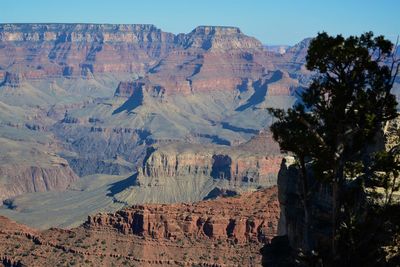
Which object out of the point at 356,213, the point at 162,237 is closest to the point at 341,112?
the point at 356,213

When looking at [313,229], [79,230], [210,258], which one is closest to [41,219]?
[79,230]

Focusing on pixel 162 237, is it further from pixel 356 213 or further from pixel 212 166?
pixel 212 166

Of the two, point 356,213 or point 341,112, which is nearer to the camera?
point 341,112

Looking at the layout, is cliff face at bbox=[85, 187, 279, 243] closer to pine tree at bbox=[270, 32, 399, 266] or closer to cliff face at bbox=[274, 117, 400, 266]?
cliff face at bbox=[274, 117, 400, 266]

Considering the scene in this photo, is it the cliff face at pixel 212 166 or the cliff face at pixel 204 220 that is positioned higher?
the cliff face at pixel 204 220

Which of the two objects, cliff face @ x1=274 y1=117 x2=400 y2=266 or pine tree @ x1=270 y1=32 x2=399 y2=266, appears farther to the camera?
cliff face @ x1=274 y1=117 x2=400 y2=266

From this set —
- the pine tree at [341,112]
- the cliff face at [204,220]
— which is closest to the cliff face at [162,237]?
the cliff face at [204,220]

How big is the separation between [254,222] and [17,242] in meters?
20.5

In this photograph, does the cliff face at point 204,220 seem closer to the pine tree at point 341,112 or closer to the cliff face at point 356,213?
the cliff face at point 356,213

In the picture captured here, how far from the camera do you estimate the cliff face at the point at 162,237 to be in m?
60.2

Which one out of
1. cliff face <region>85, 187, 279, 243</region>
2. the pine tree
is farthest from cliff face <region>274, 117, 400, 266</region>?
cliff face <region>85, 187, 279, 243</region>

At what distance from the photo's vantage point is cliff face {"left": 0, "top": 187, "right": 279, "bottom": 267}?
197 ft

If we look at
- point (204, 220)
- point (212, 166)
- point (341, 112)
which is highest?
point (341, 112)

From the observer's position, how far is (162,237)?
64.2 m
